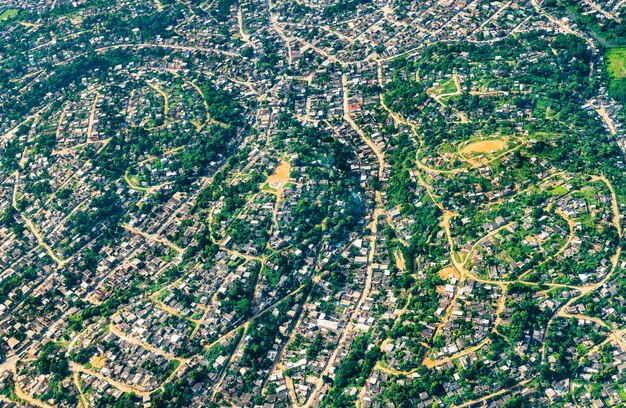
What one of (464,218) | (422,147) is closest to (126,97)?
(422,147)

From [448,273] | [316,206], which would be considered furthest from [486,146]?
[316,206]

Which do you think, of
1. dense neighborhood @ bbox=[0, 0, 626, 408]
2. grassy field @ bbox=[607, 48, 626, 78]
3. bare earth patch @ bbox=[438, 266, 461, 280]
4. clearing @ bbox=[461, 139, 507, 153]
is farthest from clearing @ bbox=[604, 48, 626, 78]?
bare earth patch @ bbox=[438, 266, 461, 280]

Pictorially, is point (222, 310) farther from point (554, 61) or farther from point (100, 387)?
point (554, 61)

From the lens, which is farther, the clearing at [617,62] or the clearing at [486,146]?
the clearing at [617,62]

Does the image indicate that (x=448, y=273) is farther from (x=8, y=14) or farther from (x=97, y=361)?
(x=8, y=14)

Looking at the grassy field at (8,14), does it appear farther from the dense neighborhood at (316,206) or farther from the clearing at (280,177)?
the clearing at (280,177)

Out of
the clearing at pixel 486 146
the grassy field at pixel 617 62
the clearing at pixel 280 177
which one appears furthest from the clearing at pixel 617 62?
the clearing at pixel 280 177
